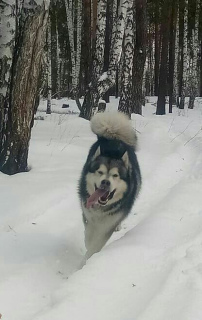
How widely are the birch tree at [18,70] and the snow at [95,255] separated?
1.31 ft

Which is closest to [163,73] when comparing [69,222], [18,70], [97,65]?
[97,65]

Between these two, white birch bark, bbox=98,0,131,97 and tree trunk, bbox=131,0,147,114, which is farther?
tree trunk, bbox=131,0,147,114

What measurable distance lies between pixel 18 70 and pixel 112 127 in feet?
6.83

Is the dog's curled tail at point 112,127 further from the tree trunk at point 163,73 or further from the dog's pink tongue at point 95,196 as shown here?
the tree trunk at point 163,73

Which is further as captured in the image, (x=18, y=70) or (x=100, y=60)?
(x=100, y=60)

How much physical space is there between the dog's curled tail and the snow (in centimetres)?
97

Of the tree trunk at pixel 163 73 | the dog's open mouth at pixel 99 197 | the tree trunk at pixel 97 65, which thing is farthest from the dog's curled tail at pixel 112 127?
the tree trunk at pixel 163 73

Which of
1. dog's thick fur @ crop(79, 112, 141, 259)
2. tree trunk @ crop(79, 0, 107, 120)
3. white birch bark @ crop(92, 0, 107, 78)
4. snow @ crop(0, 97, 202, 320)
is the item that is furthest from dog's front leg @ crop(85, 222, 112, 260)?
white birch bark @ crop(92, 0, 107, 78)

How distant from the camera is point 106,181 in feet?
13.2

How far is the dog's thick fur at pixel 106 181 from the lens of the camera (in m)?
4.05

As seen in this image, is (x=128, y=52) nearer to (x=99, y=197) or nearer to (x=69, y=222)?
(x=69, y=222)

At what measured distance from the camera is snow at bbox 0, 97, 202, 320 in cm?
296

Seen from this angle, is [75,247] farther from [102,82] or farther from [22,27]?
[102,82]

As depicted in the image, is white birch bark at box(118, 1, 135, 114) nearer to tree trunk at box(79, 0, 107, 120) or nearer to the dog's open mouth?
tree trunk at box(79, 0, 107, 120)
